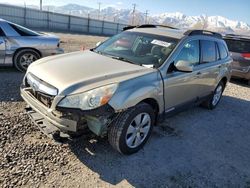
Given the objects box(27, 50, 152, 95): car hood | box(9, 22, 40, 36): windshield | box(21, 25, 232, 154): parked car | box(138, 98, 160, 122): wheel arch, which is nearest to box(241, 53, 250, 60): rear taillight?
box(21, 25, 232, 154): parked car

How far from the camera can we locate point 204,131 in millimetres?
5262

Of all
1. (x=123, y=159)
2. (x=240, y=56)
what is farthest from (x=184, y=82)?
(x=240, y=56)

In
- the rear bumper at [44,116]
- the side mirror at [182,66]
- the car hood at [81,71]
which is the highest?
the side mirror at [182,66]

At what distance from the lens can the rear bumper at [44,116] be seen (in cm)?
330

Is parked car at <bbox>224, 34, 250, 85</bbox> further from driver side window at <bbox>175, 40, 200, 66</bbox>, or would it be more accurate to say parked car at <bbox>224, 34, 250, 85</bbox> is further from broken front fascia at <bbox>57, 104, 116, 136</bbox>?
broken front fascia at <bbox>57, 104, 116, 136</bbox>

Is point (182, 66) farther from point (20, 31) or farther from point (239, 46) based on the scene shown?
point (239, 46)

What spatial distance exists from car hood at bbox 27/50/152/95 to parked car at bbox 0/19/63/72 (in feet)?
11.1

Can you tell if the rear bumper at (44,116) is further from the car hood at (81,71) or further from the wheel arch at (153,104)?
the wheel arch at (153,104)

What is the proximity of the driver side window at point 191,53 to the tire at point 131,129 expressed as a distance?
111 centimetres

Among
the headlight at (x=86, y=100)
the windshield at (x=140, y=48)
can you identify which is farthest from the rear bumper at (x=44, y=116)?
the windshield at (x=140, y=48)

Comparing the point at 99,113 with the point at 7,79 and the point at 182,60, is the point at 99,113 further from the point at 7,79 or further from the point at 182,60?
the point at 7,79

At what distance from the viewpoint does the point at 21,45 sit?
7383mm

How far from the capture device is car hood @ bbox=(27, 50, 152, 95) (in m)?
3.41

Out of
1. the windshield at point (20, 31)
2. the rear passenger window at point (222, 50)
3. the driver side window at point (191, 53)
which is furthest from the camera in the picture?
the windshield at point (20, 31)
